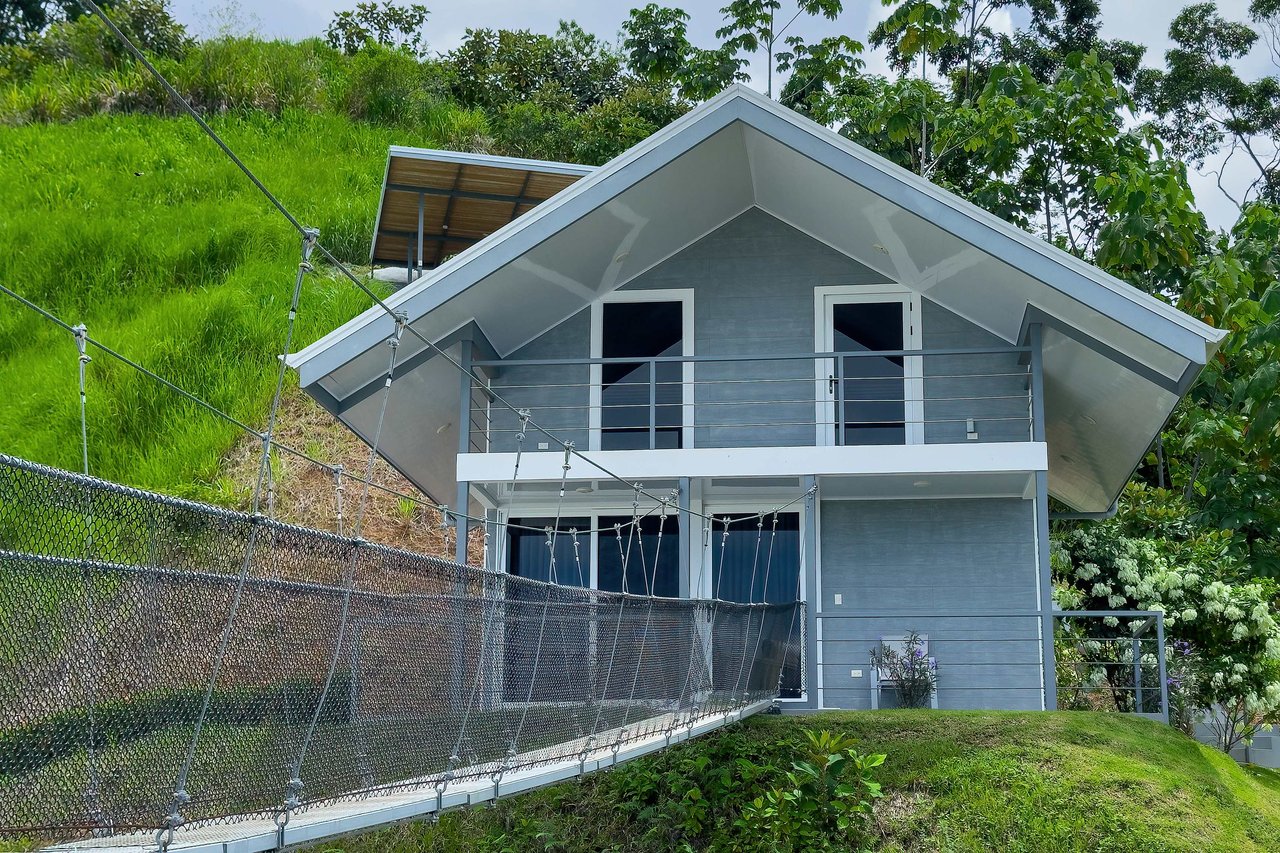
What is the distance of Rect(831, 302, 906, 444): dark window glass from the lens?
13156mm

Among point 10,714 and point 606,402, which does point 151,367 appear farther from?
point 10,714

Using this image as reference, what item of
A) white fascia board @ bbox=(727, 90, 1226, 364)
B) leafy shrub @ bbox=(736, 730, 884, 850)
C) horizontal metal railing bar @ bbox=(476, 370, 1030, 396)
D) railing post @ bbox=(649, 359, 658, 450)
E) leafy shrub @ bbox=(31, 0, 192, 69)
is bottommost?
leafy shrub @ bbox=(736, 730, 884, 850)

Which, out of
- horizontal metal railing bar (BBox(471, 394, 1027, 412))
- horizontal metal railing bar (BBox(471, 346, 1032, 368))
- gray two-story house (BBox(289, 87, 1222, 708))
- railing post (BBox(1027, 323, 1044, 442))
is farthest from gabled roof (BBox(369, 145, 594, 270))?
railing post (BBox(1027, 323, 1044, 442))

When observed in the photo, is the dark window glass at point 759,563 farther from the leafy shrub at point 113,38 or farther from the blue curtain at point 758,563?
the leafy shrub at point 113,38

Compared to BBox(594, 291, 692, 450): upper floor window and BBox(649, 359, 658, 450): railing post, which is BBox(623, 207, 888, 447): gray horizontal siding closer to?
BBox(594, 291, 692, 450): upper floor window

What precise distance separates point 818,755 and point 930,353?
3974mm

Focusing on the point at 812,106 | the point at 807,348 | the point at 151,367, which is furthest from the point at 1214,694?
the point at 151,367

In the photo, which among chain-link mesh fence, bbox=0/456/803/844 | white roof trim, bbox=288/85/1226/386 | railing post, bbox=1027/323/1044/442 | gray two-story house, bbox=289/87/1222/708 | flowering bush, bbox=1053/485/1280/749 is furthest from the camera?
flowering bush, bbox=1053/485/1280/749

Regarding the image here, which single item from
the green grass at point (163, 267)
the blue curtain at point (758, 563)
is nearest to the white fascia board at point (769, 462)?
the blue curtain at point (758, 563)

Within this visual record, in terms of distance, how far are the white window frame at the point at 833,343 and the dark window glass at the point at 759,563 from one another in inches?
40.3

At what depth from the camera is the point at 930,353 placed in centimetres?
1220

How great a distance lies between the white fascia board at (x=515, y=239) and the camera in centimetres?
1141

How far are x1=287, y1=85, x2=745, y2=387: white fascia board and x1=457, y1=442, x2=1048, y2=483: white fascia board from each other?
1478mm

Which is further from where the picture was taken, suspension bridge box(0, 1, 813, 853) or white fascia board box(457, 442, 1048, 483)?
white fascia board box(457, 442, 1048, 483)
